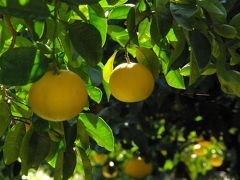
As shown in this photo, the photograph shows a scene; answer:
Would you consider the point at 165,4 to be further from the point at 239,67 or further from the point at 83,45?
the point at 239,67

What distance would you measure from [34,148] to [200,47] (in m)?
0.35

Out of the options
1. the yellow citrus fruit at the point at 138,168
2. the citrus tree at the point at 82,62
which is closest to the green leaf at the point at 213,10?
the citrus tree at the point at 82,62

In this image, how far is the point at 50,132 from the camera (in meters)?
1.00

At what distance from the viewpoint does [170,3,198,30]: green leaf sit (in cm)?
85

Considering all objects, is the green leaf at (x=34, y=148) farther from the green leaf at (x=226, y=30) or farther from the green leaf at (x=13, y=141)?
the green leaf at (x=226, y=30)

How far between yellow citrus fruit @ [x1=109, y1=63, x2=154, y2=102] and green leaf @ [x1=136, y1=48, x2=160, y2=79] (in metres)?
0.06

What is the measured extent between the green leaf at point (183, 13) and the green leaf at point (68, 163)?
1.15ft

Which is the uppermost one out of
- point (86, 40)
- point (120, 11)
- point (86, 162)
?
point (86, 40)

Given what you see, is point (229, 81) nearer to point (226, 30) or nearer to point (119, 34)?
point (226, 30)

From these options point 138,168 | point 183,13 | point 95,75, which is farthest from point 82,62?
point 138,168

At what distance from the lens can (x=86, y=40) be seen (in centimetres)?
88

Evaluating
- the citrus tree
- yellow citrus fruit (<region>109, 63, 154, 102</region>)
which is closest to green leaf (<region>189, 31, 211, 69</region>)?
the citrus tree

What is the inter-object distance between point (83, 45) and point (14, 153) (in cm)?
32

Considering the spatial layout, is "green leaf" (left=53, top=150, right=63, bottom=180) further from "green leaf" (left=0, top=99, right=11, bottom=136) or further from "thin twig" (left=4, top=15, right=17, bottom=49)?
"thin twig" (left=4, top=15, right=17, bottom=49)
